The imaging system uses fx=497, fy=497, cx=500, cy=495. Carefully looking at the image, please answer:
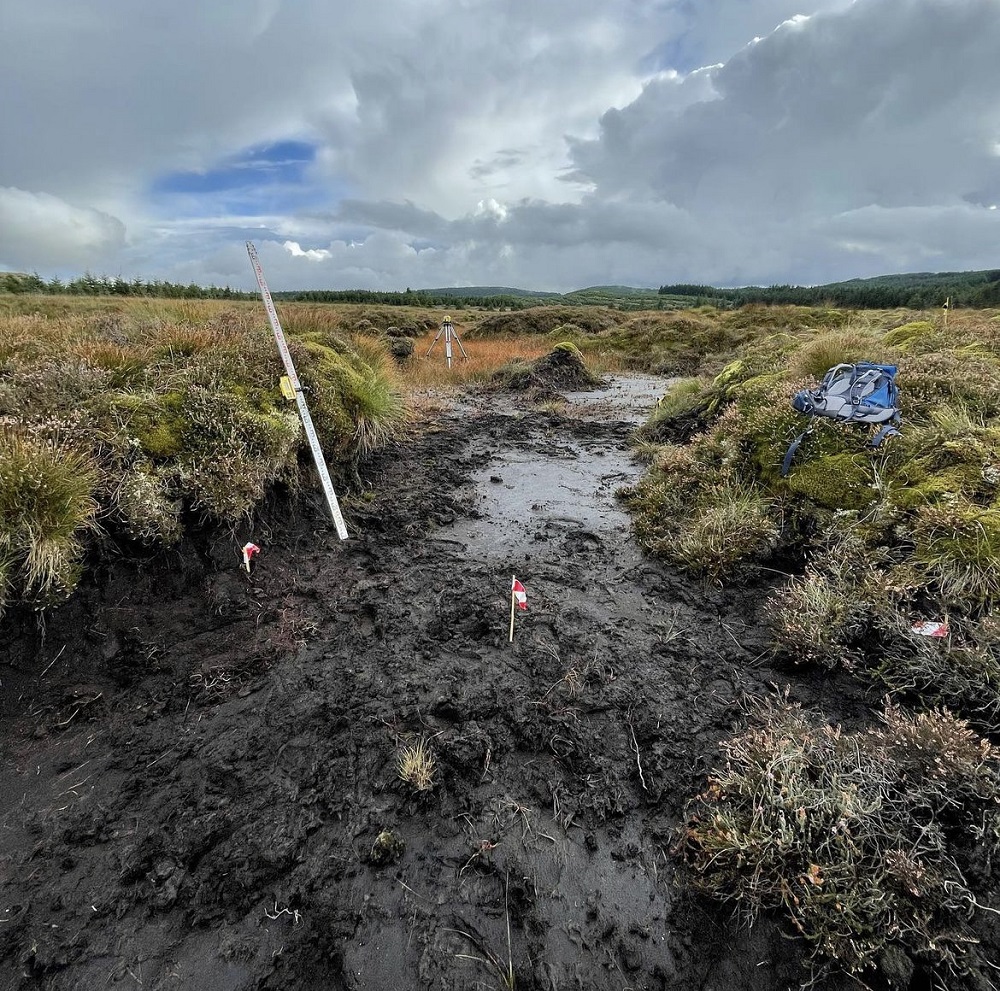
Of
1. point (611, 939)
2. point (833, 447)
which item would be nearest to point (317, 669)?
point (611, 939)

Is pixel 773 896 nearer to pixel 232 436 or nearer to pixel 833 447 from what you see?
pixel 833 447

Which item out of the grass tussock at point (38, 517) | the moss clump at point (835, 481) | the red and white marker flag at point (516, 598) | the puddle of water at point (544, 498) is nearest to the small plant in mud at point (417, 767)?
the red and white marker flag at point (516, 598)

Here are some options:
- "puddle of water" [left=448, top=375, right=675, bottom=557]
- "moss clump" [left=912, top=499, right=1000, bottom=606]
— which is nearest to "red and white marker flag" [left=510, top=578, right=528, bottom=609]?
"puddle of water" [left=448, top=375, right=675, bottom=557]

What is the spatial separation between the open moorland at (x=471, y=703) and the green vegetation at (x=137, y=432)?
0.04m

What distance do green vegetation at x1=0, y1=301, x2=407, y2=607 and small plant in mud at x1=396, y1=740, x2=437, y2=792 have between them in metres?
2.67

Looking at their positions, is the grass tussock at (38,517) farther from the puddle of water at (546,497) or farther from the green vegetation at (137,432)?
the puddle of water at (546,497)

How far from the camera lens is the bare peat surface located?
2.17 m

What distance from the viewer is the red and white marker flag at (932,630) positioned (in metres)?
3.33

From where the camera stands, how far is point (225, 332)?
6551 mm

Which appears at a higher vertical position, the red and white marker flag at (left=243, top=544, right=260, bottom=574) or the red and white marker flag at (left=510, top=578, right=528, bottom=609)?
the red and white marker flag at (left=243, top=544, right=260, bottom=574)

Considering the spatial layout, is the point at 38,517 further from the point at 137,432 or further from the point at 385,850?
the point at 385,850

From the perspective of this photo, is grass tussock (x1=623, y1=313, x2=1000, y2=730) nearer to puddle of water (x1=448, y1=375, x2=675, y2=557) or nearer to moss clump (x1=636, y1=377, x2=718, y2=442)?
puddle of water (x1=448, y1=375, x2=675, y2=557)

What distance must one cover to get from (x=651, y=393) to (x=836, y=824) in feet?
46.0

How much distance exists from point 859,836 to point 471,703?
218cm
